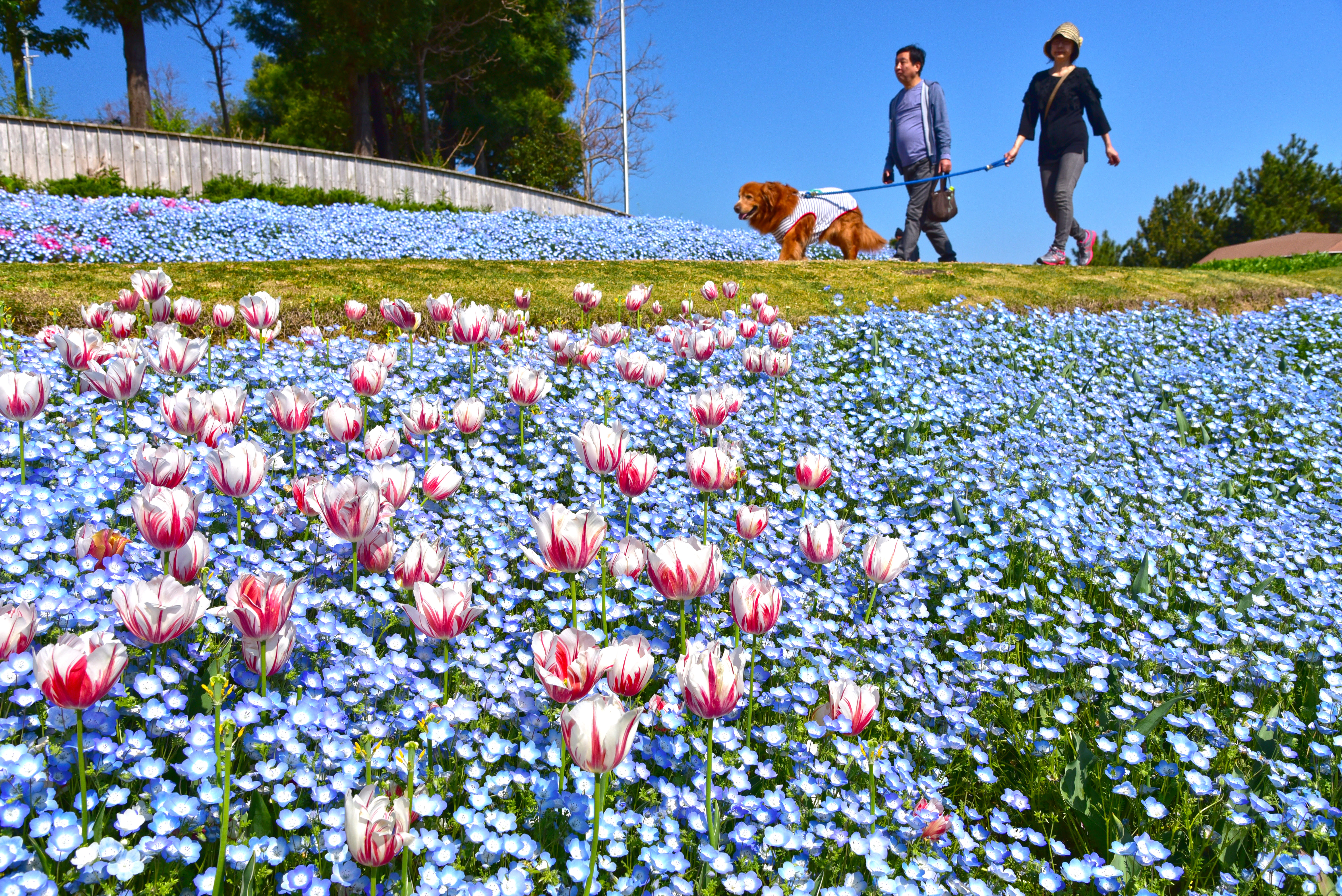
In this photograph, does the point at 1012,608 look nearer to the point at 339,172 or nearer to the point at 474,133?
the point at 339,172

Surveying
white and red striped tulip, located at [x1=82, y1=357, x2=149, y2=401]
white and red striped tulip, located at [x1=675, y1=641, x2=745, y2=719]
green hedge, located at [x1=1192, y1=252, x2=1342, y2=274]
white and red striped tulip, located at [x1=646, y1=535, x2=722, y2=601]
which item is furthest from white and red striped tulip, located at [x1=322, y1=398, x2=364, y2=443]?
green hedge, located at [x1=1192, y1=252, x2=1342, y2=274]

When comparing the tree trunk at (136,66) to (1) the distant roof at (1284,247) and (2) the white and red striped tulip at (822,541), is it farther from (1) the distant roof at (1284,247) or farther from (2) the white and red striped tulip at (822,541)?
(1) the distant roof at (1284,247)

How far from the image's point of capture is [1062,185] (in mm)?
11523

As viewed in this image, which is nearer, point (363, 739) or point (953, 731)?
point (363, 739)

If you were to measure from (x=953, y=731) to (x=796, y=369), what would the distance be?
12.3 ft

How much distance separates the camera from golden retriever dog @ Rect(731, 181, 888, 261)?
1386 centimetres

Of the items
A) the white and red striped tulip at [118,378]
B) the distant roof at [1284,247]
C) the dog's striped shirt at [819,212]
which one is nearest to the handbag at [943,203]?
the dog's striped shirt at [819,212]

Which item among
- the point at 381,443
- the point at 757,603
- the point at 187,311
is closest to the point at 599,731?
the point at 757,603

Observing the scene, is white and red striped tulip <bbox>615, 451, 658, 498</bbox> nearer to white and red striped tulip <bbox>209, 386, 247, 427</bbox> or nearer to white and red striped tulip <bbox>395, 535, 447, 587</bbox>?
white and red striped tulip <bbox>395, 535, 447, 587</bbox>

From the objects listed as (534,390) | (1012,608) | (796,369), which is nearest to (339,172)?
(796,369)

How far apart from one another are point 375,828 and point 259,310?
10.3 feet

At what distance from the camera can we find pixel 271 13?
28625mm

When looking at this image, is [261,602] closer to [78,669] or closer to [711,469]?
[78,669]

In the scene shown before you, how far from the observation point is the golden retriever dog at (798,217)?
1386cm
